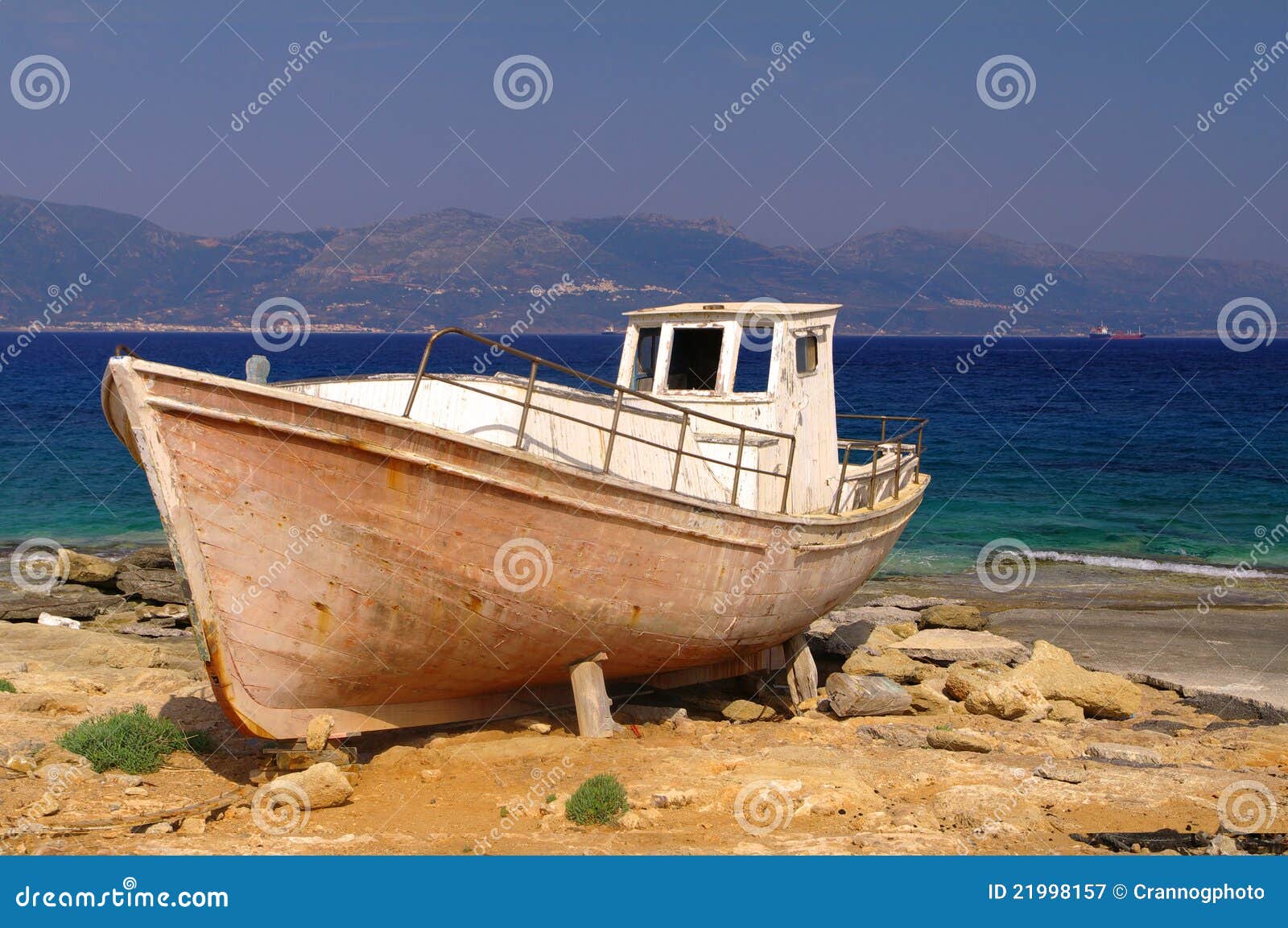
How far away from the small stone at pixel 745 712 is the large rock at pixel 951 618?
6.13 metres

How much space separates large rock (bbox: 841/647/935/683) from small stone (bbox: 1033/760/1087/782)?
4.54m

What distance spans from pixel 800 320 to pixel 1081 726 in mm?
4898

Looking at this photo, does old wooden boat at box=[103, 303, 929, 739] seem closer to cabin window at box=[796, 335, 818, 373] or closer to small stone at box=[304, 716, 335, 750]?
small stone at box=[304, 716, 335, 750]

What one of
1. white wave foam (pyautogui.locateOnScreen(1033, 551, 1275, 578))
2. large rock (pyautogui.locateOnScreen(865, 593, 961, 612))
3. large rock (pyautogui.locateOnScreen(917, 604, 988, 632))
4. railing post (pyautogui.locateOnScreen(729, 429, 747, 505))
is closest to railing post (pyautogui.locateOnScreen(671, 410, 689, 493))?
railing post (pyautogui.locateOnScreen(729, 429, 747, 505))

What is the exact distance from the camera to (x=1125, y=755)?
30.8ft

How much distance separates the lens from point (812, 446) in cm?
1241

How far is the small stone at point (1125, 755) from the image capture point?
30.3 feet

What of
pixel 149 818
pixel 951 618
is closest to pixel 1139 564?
pixel 951 618

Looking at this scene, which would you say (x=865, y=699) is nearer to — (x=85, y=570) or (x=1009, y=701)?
(x=1009, y=701)

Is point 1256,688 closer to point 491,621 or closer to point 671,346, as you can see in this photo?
point 671,346

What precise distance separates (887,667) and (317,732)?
7259 mm

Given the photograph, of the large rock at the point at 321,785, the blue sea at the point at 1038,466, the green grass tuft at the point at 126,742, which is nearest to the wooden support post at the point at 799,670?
the large rock at the point at 321,785

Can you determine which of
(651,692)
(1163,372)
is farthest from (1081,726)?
(1163,372)

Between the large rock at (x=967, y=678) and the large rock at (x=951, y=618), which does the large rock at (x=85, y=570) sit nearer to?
the large rock at (x=951, y=618)
